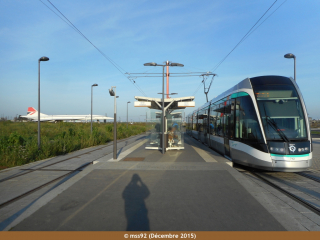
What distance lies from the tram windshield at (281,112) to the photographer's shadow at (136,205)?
4453 millimetres

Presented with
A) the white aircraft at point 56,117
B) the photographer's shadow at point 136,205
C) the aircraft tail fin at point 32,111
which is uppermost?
the aircraft tail fin at point 32,111

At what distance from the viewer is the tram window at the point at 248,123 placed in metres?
8.98

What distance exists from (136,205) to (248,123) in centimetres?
546

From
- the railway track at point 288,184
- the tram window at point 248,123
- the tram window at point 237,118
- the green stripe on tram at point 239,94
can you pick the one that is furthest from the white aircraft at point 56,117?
the railway track at point 288,184

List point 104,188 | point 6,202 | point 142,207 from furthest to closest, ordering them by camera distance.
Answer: point 104,188 < point 6,202 < point 142,207

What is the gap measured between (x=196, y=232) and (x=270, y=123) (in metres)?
5.77

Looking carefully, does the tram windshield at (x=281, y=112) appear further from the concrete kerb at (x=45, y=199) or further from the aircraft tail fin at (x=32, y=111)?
the aircraft tail fin at (x=32, y=111)

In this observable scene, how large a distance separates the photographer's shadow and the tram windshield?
4453mm

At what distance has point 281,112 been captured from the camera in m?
8.96

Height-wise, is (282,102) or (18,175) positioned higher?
(282,102)

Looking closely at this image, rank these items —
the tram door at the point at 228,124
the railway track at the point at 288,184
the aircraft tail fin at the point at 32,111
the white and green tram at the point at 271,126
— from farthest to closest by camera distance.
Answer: the aircraft tail fin at the point at 32,111 → the tram door at the point at 228,124 → the white and green tram at the point at 271,126 → the railway track at the point at 288,184

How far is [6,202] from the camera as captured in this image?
5953mm

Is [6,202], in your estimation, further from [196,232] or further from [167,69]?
[167,69]

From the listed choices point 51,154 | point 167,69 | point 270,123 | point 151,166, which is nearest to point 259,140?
point 270,123
